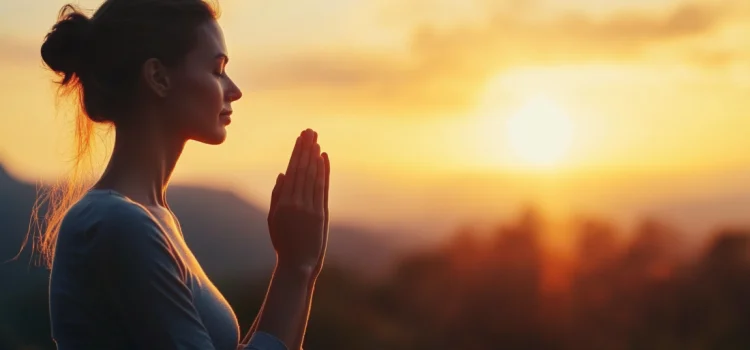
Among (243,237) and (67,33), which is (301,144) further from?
(243,237)

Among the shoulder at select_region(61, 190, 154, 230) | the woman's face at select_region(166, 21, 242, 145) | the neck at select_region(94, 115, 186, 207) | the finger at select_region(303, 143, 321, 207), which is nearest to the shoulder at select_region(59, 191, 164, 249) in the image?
the shoulder at select_region(61, 190, 154, 230)

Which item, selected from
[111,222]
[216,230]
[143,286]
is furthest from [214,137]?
[216,230]

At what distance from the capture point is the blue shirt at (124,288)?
8.35ft

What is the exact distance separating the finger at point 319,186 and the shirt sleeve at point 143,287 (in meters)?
0.53

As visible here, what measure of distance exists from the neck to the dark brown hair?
0.28ft

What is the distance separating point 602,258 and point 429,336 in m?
6.86

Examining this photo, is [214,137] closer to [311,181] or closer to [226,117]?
[226,117]

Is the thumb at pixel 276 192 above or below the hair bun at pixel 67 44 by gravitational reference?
below

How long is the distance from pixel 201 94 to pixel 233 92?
5.1 inches

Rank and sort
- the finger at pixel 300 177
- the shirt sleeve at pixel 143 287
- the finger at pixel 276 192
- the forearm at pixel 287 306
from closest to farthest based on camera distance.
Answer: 1. the shirt sleeve at pixel 143 287
2. the forearm at pixel 287 306
3. the finger at pixel 300 177
4. the finger at pixel 276 192

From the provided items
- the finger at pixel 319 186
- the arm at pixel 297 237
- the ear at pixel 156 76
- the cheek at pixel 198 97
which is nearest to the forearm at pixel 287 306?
the arm at pixel 297 237

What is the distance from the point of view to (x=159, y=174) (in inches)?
118

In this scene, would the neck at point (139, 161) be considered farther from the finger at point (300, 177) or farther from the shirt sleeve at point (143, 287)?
the finger at point (300, 177)

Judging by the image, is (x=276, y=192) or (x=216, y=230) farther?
(x=216, y=230)
